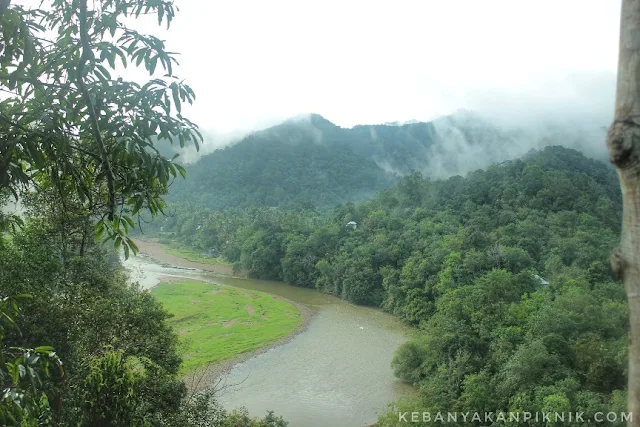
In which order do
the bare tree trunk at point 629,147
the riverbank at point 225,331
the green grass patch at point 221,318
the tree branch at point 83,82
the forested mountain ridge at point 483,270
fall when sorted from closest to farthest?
1. the bare tree trunk at point 629,147
2. the tree branch at point 83,82
3. the forested mountain ridge at point 483,270
4. the riverbank at point 225,331
5. the green grass patch at point 221,318

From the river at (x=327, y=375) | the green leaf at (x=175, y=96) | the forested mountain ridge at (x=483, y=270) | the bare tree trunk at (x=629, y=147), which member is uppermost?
the green leaf at (x=175, y=96)

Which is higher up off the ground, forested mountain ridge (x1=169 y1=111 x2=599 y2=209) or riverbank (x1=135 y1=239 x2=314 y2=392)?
forested mountain ridge (x1=169 y1=111 x2=599 y2=209)

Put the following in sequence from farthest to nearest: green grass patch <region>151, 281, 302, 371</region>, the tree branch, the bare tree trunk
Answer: green grass patch <region>151, 281, 302, 371</region> → the tree branch → the bare tree trunk

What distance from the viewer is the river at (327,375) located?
12578 millimetres

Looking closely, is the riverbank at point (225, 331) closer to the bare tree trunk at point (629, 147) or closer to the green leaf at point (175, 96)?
the green leaf at point (175, 96)

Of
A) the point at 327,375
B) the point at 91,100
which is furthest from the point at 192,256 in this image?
the point at 91,100

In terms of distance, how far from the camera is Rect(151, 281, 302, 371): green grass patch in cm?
1691

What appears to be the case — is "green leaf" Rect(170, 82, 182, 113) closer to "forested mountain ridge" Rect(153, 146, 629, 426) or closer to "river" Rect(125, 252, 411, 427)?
"forested mountain ridge" Rect(153, 146, 629, 426)

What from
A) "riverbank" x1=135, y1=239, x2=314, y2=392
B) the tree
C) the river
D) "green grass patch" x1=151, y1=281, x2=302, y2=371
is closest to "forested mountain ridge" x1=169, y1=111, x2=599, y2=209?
"riverbank" x1=135, y1=239, x2=314, y2=392

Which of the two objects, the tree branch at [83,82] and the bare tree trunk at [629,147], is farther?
the tree branch at [83,82]

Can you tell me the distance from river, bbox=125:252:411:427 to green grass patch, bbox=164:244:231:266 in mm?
14202

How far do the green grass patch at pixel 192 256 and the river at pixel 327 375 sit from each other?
1420 cm

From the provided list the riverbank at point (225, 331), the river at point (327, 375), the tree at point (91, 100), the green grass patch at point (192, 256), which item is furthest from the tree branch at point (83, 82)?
the green grass patch at point (192, 256)

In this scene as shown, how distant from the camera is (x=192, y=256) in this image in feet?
118
